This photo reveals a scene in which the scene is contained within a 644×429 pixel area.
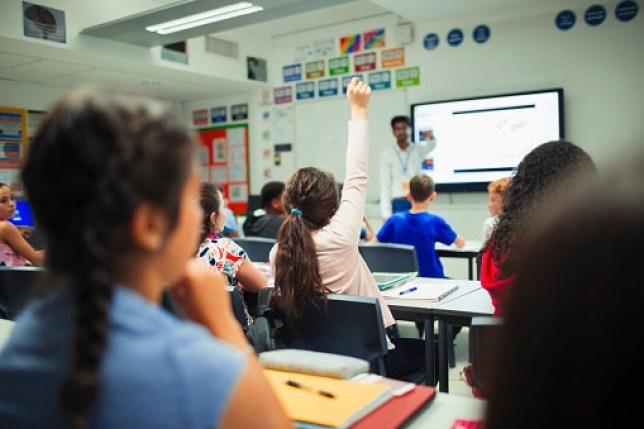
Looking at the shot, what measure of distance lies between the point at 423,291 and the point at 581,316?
2171 millimetres

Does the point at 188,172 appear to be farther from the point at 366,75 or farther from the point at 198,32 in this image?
the point at 366,75

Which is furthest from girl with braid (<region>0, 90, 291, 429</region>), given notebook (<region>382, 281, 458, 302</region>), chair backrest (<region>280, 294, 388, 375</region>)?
notebook (<region>382, 281, 458, 302</region>)

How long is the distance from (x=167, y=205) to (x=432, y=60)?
5.80 m

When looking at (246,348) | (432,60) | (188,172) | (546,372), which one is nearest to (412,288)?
(246,348)

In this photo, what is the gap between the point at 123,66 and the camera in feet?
18.5

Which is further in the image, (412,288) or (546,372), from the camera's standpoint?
(412,288)

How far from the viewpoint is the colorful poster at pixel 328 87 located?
6.79 m

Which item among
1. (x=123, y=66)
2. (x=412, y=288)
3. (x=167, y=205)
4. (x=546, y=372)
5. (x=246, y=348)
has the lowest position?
(x=412, y=288)

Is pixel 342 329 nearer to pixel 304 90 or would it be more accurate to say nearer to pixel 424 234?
pixel 424 234

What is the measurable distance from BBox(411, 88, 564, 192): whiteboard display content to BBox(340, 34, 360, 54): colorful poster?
111cm

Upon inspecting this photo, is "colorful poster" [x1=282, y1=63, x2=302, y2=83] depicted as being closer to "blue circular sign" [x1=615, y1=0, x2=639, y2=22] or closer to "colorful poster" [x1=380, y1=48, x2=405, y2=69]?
"colorful poster" [x1=380, y1=48, x2=405, y2=69]

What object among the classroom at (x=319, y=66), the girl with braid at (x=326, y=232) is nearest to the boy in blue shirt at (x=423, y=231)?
the classroom at (x=319, y=66)

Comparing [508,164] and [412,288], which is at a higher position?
[508,164]

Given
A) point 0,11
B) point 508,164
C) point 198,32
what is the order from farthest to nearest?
point 508,164 → point 198,32 → point 0,11
